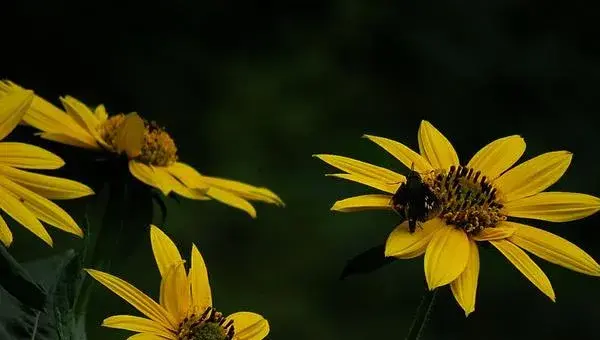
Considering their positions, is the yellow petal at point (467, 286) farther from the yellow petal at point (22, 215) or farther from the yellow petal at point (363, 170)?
the yellow petal at point (22, 215)

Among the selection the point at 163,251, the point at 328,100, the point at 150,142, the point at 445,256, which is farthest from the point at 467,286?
the point at 328,100

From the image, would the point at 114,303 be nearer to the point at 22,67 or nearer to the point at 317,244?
the point at 317,244

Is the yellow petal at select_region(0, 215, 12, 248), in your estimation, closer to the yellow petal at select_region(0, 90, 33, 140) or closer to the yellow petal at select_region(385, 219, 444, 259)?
the yellow petal at select_region(0, 90, 33, 140)

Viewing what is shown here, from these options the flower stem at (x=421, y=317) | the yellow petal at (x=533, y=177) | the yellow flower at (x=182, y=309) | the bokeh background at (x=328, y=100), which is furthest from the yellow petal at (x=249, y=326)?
the bokeh background at (x=328, y=100)

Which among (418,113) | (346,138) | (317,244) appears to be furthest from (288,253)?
(418,113)

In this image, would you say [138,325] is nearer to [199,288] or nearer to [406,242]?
[199,288]

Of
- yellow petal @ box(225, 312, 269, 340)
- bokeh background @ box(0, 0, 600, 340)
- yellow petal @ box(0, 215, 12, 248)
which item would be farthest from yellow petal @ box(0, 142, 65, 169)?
bokeh background @ box(0, 0, 600, 340)
